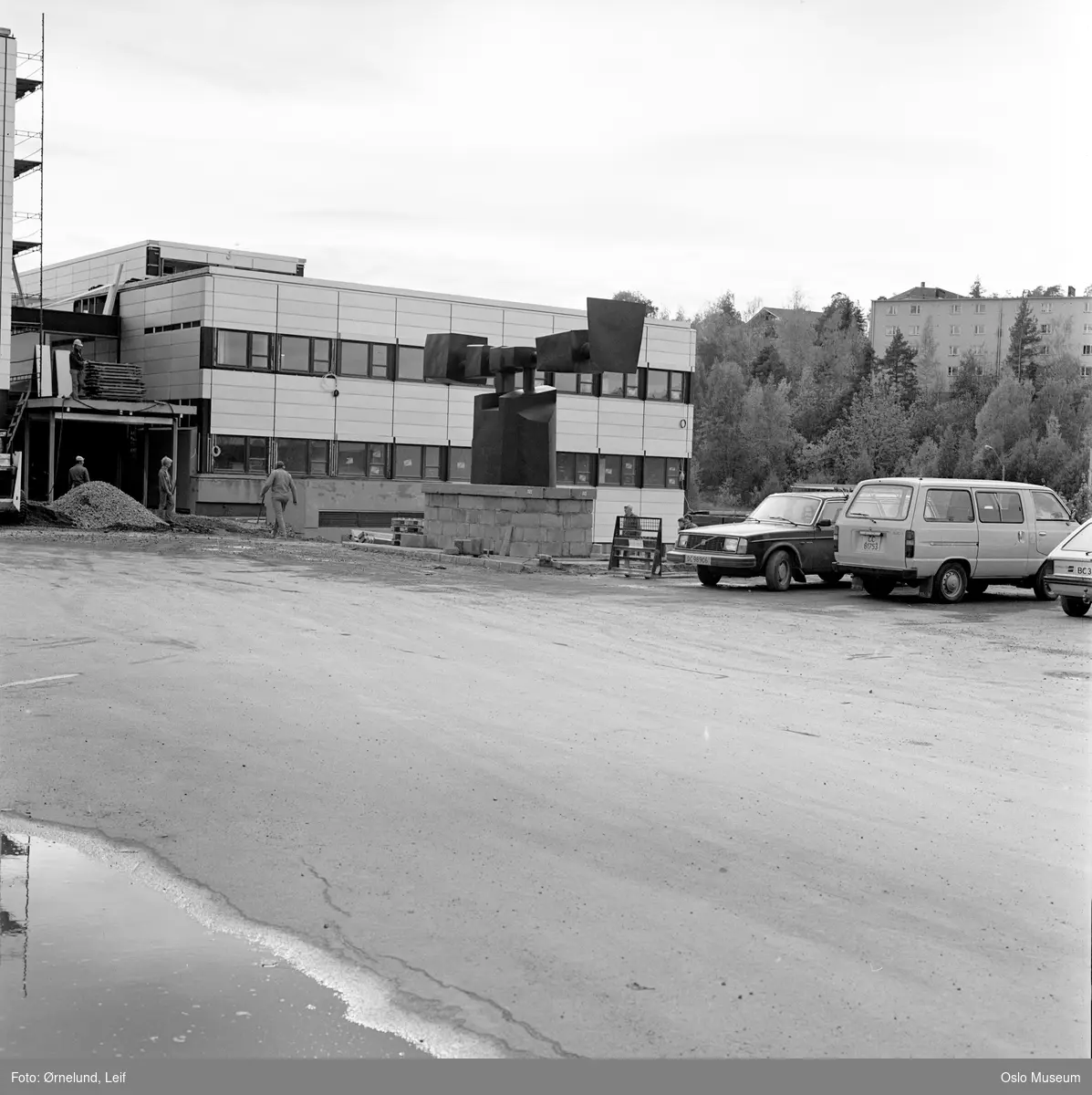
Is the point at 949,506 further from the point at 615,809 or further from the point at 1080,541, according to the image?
the point at 615,809

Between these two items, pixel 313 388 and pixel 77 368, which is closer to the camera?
pixel 77 368

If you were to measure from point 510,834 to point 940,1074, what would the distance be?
2.92 metres

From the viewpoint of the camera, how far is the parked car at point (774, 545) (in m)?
22.5

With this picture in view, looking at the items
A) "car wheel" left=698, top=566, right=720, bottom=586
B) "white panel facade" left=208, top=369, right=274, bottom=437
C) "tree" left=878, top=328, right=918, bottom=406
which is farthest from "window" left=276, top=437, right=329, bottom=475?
"tree" left=878, top=328, right=918, bottom=406

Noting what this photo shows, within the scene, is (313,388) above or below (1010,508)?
above

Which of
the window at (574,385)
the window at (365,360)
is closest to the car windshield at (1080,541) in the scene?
the window at (365,360)

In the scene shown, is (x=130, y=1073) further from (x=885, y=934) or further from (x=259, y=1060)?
(x=885, y=934)

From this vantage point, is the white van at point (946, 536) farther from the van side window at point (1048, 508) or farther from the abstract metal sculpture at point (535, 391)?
the abstract metal sculpture at point (535, 391)

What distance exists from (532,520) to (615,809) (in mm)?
20141

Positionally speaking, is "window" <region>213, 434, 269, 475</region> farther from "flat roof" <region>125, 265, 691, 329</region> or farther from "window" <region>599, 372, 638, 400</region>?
"window" <region>599, 372, 638, 400</region>

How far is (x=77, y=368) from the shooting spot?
4531cm

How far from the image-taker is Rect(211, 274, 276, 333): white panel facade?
47.4 meters

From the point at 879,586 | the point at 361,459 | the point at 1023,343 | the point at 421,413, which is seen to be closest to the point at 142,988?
the point at 879,586

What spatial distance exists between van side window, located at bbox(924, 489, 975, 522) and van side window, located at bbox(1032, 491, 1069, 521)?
4.60 ft
